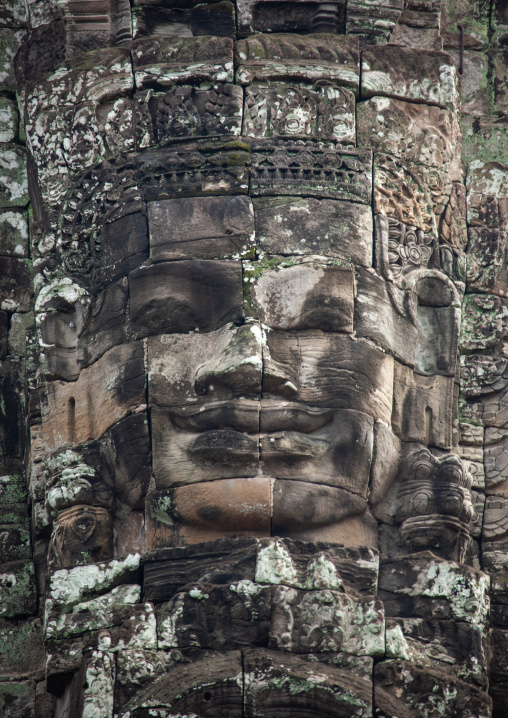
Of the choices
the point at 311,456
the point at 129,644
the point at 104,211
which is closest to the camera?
the point at 129,644

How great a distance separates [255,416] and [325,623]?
165 cm

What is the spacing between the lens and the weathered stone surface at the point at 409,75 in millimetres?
14586

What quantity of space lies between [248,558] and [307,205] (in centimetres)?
281

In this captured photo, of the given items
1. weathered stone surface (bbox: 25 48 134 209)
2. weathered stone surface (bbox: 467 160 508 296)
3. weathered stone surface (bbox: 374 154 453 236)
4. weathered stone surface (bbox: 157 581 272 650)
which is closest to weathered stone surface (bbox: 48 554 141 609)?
weathered stone surface (bbox: 157 581 272 650)

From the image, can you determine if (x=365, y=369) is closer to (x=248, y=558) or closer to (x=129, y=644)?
(x=248, y=558)

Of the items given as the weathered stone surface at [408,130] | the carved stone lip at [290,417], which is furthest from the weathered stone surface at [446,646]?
the weathered stone surface at [408,130]

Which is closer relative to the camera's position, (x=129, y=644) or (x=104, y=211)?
(x=129, y=644)

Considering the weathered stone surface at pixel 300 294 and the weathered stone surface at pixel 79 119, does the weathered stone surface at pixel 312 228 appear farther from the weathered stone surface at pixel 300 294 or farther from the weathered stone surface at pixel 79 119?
the weathered stone surface at pixel 79 119

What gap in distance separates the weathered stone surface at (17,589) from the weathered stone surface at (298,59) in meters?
4.10

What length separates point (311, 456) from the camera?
13164mm

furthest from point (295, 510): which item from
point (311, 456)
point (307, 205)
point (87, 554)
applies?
point (307, 205)

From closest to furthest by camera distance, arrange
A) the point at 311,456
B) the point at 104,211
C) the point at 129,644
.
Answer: the point at 129,644 < the point at 311,456 < the point at 104,211

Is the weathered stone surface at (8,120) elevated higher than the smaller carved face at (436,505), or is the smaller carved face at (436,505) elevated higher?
the weathered stone surface at (8,120)

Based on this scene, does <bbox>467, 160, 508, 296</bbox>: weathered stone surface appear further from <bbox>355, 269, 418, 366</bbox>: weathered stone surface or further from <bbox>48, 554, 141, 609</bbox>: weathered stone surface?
<bbox>48, 554, 141, 609</bbox>: weathered stone surface
